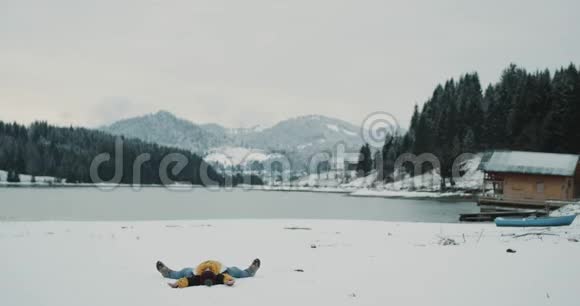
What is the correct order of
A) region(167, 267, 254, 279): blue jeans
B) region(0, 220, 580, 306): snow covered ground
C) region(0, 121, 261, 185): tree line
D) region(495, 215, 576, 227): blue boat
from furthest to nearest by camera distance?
1. region(0, 121, 261, 185): tree line
2. region(495, 215, 576, 227): blue boat
3. region(167, 267, 254, 279): blue jeans
4. region(0, 220, 580, 306): snow covered ground

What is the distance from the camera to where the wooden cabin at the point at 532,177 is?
40.5 metres

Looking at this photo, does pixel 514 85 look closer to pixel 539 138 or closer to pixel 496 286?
pixel 539 138

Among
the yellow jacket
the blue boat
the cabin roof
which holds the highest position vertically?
the cabin roof

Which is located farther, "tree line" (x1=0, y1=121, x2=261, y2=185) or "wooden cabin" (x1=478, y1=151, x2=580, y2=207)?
"tree line" (x1=0, y1=121, x2=261, y2=185)

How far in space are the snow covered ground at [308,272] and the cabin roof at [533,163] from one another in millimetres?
26992

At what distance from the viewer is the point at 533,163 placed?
136ft

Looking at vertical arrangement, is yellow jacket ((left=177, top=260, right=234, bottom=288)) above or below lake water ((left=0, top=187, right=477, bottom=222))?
above

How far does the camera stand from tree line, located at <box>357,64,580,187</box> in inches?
2601

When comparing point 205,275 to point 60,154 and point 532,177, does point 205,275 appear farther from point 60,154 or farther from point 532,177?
point 60,154

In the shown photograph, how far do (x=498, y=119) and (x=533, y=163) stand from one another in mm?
55385

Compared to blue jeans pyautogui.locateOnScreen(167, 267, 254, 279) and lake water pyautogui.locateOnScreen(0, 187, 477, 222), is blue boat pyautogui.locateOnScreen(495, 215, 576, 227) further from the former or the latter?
blue jeans pyautogui.locateOnScreen(167, 267, 254, 279)

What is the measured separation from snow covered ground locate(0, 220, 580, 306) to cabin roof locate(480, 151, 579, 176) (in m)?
27.0

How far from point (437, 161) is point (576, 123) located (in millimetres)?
44175

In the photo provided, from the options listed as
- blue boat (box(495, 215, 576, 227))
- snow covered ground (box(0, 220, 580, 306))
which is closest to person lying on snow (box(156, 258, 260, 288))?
snow covered ground (box(0, 220, 580, 306))
